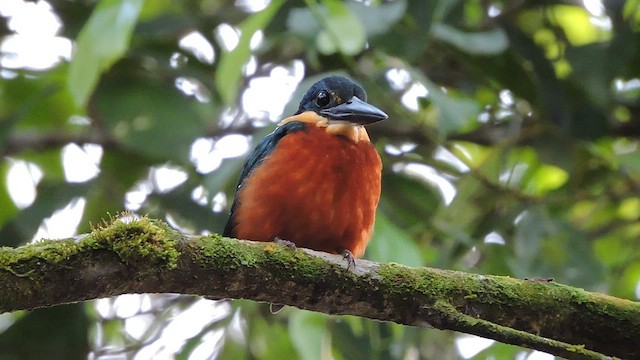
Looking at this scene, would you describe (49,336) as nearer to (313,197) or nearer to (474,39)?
(313,197)

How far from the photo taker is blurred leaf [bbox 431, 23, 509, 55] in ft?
13.3

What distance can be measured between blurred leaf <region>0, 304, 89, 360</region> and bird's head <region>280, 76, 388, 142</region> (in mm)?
1400

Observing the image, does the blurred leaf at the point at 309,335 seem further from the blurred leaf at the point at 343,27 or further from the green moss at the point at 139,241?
the green moss at the point at 139,241

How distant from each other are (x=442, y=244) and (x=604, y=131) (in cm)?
104

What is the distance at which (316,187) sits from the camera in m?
3.62

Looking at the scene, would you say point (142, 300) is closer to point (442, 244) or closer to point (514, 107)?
point (442, 244)

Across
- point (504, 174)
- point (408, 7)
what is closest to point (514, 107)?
point (504, 174)

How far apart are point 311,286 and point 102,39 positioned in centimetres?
113

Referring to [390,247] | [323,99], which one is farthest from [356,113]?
[390,247]

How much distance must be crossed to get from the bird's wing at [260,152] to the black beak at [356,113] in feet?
0.47

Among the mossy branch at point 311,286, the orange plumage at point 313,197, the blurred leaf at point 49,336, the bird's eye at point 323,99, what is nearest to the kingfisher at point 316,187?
the orange plumage at point 313,197

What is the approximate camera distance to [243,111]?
5070 millimetres

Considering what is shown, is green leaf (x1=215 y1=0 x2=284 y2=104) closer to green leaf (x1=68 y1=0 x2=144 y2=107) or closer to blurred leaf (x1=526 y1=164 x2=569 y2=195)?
green leaf (x1=68 y1=0 x2=144 y2=107)

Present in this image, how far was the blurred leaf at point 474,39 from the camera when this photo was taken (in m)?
4.07
